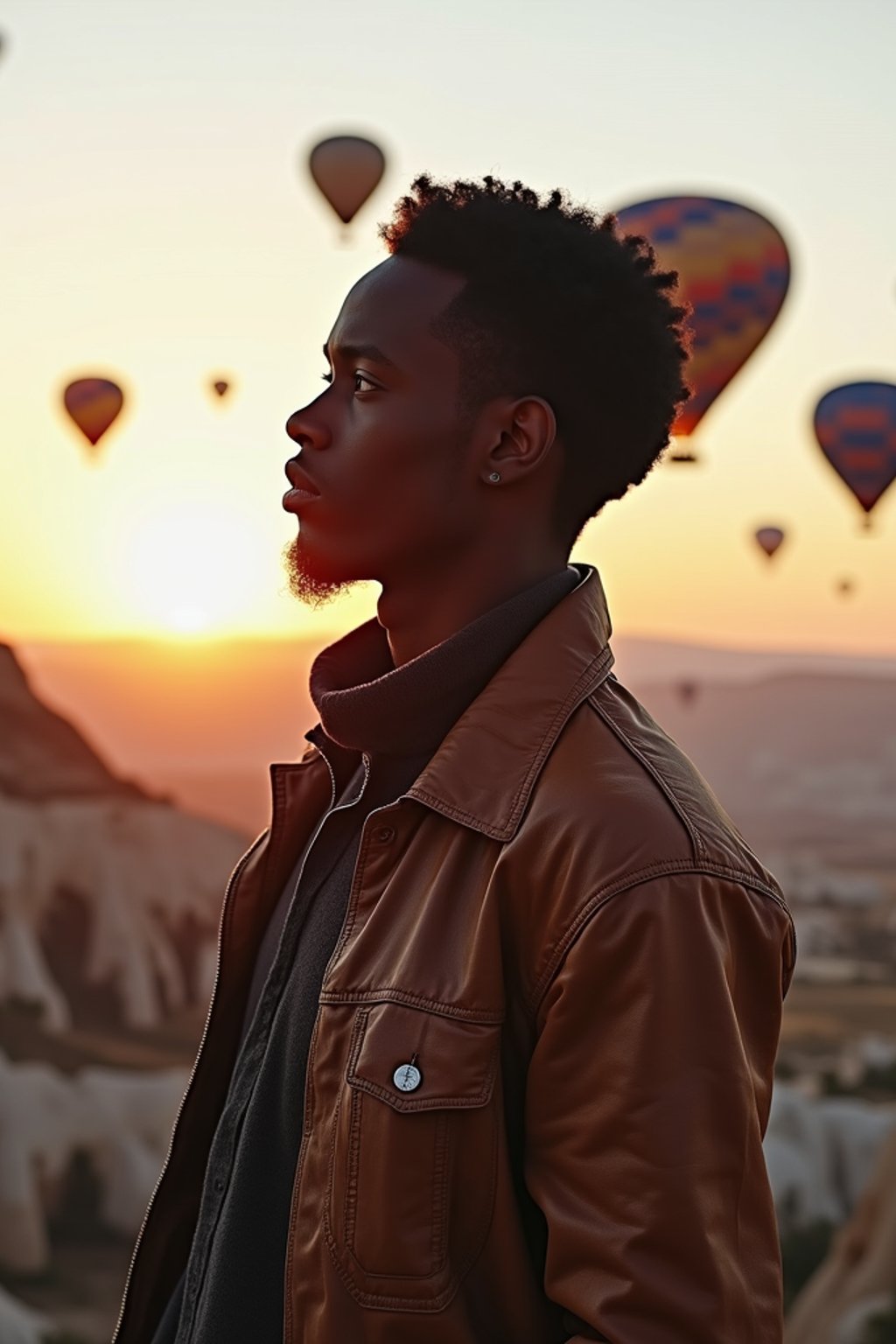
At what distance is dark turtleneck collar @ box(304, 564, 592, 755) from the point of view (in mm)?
2447

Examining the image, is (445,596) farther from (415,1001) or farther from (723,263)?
(723,263)

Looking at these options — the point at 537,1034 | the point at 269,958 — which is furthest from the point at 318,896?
the point at 537,1034

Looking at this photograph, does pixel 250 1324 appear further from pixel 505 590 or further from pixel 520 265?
pixel 520 265

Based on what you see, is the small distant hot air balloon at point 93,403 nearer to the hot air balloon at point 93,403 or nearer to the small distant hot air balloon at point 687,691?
the hot air balloon at point 93,403

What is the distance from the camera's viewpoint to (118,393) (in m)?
35.6

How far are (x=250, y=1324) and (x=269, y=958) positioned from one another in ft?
1.73

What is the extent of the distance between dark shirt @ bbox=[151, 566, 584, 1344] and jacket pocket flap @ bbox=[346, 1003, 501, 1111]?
267mm

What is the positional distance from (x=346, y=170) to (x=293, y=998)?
95.1 feet

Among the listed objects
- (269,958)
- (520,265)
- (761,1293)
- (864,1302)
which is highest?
(520,265)

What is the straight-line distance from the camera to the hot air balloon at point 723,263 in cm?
2397

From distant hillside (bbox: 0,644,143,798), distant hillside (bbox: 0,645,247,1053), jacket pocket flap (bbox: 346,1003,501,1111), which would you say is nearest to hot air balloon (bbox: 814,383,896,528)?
jacket pocket flap (bbox: 346,1003,501,1111)

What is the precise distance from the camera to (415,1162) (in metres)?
2.09

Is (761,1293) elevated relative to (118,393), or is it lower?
lower

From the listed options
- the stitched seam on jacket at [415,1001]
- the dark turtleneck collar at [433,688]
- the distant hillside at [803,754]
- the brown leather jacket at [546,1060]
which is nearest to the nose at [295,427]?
the dark turtleneck collar at [433,688]
